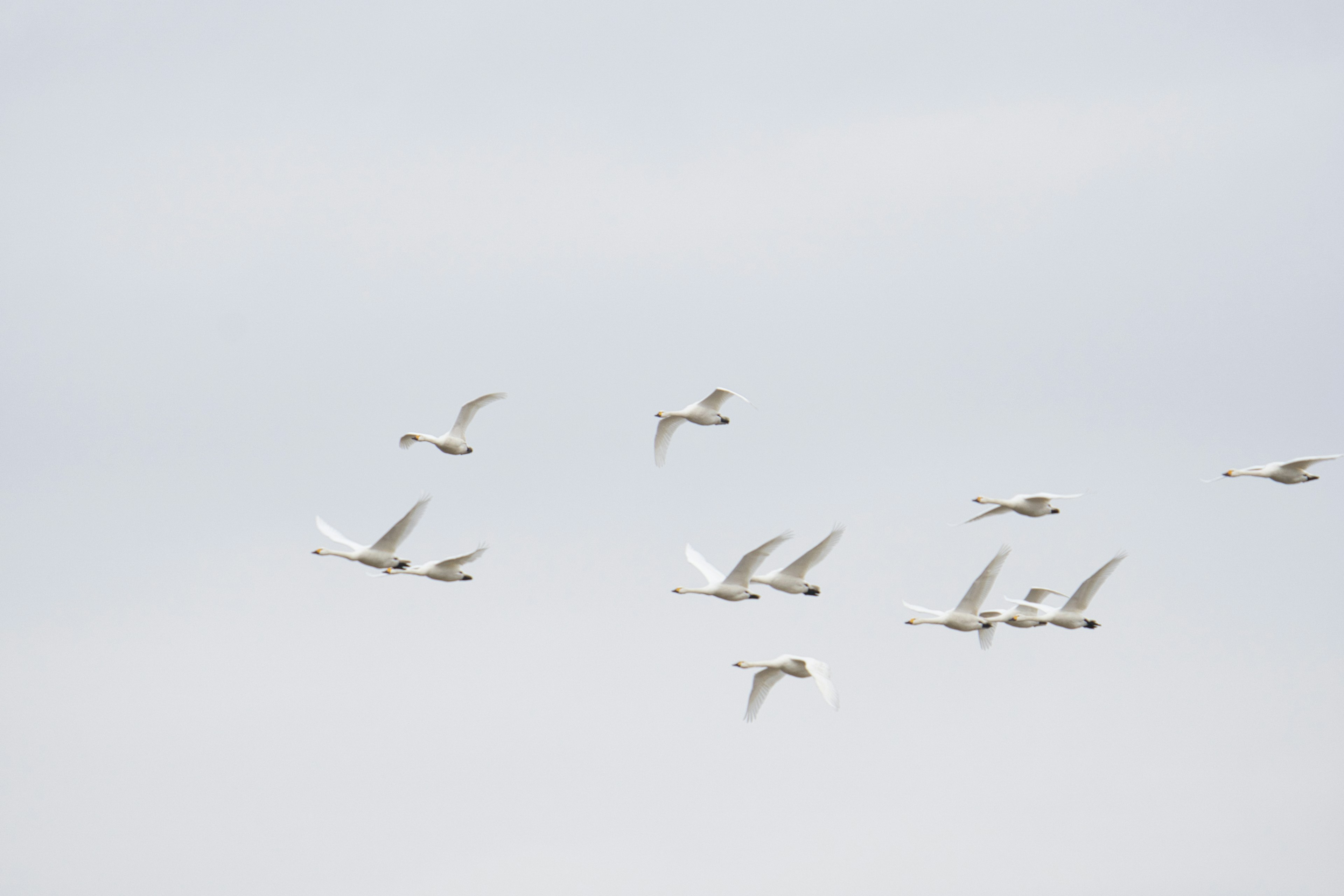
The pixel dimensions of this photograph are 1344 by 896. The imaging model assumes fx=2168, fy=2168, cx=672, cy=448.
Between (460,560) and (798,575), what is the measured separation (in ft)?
31.7

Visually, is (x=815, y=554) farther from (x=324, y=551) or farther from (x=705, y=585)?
(x=324, y=551)

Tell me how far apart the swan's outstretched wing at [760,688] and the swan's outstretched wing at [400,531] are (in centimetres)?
1052

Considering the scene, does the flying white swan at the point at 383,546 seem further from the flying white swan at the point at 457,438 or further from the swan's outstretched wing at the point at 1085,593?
the swan's outstretched wing at the point at 1085,593

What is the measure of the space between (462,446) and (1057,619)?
19.1 meters

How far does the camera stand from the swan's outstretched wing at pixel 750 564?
5778cm

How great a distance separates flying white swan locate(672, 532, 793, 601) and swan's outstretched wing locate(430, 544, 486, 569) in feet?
23.6

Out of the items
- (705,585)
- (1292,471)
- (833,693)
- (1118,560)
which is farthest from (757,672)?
(1292,471)

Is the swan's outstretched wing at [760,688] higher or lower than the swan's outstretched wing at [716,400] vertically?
lower

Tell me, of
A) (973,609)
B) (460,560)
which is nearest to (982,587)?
(973,609)

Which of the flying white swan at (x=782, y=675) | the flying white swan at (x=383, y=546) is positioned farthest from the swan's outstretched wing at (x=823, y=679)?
the flying white swan at (x=383, y=546)

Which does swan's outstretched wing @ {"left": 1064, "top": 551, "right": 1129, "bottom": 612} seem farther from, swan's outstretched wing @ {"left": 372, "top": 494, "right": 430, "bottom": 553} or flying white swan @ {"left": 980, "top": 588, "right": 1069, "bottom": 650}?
swan's outstretched wing @ {"left": 372, "top": 494, "right": 430, "bottom": 553}

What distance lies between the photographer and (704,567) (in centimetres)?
6650

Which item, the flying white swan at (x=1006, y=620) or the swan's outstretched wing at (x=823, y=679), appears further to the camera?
the flying white swan at (x=1006, y=620)

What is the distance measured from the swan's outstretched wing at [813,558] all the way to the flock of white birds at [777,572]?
0.12ft
